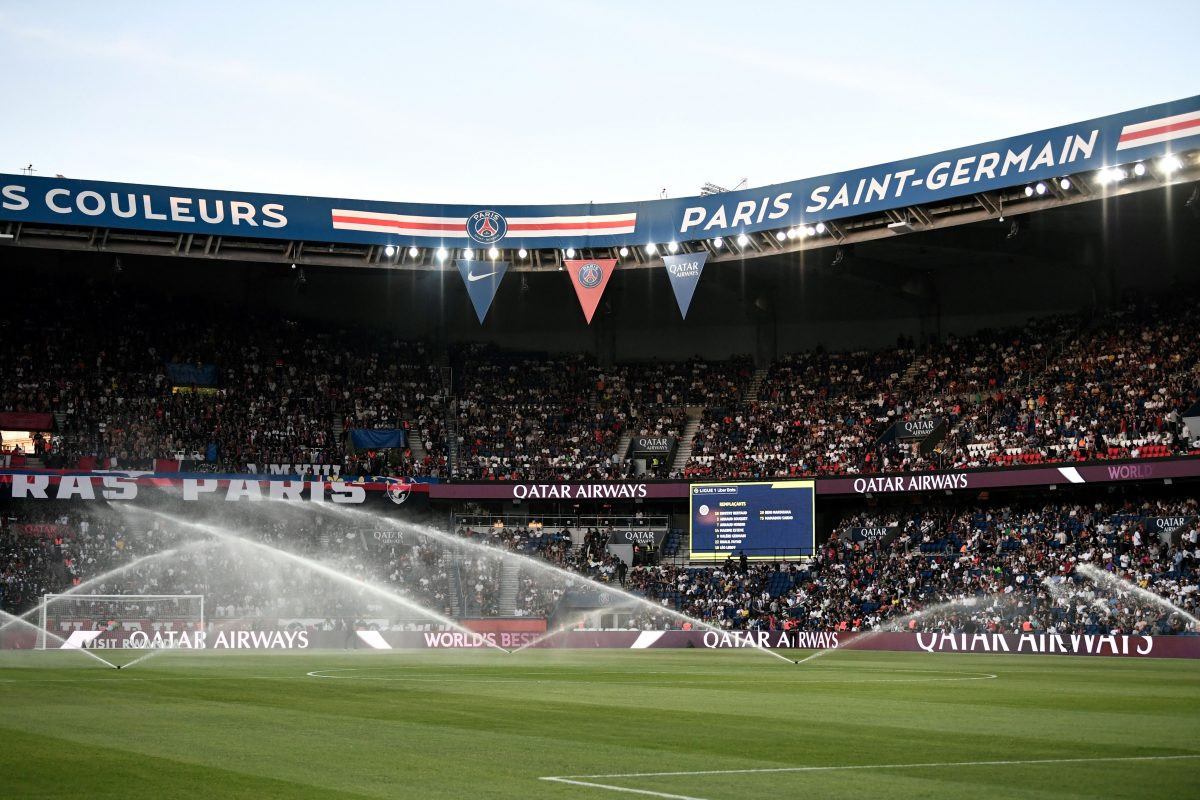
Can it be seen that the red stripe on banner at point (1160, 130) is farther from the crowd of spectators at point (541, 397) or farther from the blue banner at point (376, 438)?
the blue banner at point (376, 438)

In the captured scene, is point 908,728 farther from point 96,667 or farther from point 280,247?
point 280,247

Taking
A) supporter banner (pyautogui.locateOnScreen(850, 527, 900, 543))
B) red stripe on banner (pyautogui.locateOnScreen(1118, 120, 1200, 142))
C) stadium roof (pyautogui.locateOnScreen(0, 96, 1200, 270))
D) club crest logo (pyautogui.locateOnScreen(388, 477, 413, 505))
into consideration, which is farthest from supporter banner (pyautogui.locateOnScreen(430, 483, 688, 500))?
red stripe on banner (pyautogui.locateOnScreen(1118, 120, 1200, 142))

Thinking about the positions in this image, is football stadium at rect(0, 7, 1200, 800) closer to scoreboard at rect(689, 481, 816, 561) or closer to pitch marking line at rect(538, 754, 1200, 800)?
scoreboard at rect(689, 481, 816, 561)

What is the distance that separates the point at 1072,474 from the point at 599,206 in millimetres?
25028

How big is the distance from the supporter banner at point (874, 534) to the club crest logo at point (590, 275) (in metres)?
16.7

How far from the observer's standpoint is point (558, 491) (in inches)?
2579

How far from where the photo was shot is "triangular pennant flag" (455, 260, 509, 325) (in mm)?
63281

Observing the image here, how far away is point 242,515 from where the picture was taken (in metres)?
64.9

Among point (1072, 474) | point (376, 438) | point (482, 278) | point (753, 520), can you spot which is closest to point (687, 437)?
point (753, 520)

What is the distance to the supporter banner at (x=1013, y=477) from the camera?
164 feet

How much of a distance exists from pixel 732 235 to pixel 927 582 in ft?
60.0

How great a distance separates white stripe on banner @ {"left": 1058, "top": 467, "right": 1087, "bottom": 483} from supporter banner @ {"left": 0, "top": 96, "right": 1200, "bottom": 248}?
11.4m

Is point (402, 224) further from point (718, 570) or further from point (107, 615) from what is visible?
point (107, 615)

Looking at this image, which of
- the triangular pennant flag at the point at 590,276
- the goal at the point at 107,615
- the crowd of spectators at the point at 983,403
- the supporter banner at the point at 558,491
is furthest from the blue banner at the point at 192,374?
the crowd of spectators at the point at 983,403
